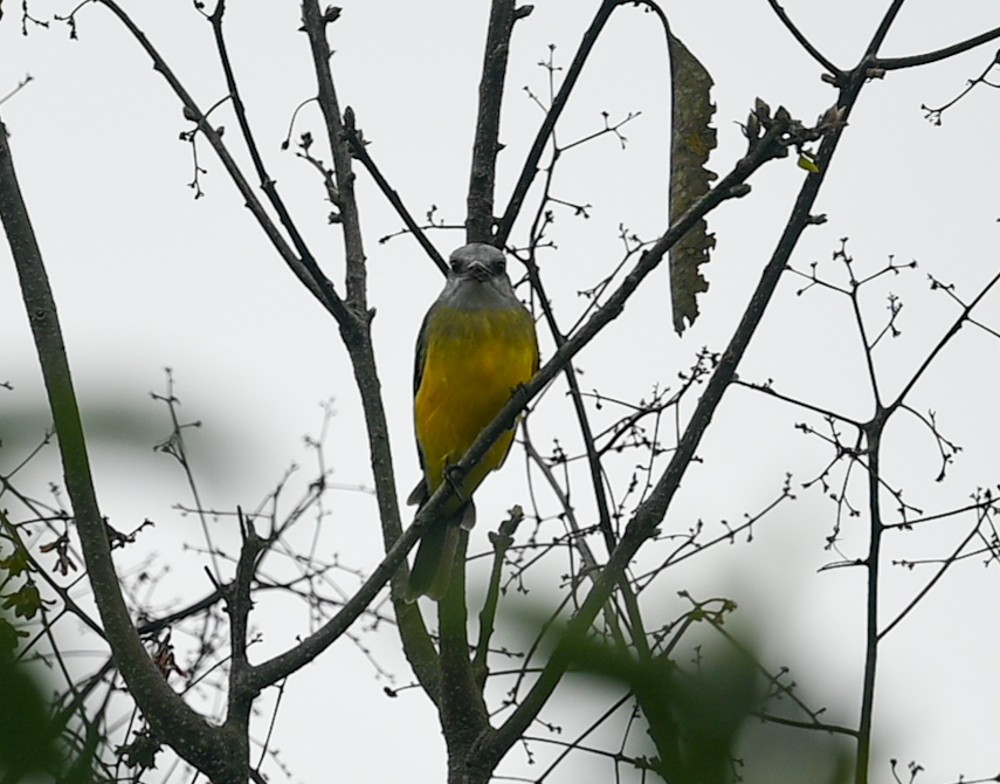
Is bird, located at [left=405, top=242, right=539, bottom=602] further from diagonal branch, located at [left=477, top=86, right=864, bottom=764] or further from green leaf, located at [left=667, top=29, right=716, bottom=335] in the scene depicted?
diagonal branch, located at [left=477, top=86, right=864, bottom=764]

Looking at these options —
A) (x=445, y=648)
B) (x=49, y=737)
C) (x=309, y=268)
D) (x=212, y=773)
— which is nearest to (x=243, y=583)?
(x=212, y=773)

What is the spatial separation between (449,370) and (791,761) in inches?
206

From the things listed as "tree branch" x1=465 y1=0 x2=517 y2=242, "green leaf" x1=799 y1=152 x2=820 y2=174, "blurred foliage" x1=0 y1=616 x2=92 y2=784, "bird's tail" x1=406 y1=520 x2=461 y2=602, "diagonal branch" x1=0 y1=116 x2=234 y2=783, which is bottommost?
"blurred foliage" x1=0 y1=616 x2=92 y2=784

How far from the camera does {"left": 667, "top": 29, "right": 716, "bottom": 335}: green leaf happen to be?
3.64 m

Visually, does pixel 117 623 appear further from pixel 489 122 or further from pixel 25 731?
pixel 25 731

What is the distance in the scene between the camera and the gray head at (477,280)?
5.31m

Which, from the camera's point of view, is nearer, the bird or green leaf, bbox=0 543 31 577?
green leaf, bbox=0 543 31 577

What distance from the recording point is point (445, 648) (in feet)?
13.3

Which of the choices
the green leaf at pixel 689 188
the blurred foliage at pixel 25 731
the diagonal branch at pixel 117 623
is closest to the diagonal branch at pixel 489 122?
the green leaf at pixel 689 188

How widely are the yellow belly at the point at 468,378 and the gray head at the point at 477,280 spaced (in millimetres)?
56

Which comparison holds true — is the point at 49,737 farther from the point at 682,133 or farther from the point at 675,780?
the point at 682,133

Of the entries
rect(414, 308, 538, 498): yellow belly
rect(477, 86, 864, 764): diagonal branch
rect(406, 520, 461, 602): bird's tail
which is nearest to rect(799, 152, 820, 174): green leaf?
rect(477, 86, 864, 764): diagonal branch

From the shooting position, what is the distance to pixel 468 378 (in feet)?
18.9

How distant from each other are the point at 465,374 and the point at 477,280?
0.42m
